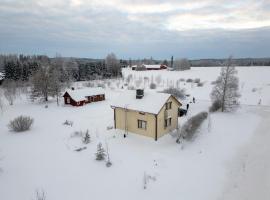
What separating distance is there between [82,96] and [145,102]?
1766cm

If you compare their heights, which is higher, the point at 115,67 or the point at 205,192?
the point at 115,67

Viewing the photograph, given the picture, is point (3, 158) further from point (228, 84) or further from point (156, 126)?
point (228, 84)

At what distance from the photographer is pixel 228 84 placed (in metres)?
29.0

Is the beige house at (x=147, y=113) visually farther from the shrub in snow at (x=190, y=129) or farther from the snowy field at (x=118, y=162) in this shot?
the shrub in snow at (x=190, y=129)

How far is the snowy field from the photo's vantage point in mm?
13289

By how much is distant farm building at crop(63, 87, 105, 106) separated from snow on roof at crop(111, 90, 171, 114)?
14.1 meters

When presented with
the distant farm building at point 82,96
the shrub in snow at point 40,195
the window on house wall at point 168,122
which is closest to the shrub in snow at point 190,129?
the window on house wall at point 168,122

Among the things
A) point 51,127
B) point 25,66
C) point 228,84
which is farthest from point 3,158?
point 25,66

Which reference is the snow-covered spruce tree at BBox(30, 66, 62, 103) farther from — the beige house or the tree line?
the beige house

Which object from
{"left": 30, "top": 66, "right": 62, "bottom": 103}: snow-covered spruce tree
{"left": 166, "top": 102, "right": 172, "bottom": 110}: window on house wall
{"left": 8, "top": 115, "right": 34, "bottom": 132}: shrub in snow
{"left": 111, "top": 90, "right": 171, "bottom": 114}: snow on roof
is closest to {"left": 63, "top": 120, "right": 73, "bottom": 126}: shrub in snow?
{"left": 8, "top": 115, "right": 34, "bottom": 132}: shrub in snow

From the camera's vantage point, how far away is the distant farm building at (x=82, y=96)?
34781 millimetres

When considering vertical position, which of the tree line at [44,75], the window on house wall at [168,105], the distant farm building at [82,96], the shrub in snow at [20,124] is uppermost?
the tree line at [44,75]

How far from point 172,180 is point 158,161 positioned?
7.84ft

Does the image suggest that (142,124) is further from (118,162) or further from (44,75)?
(44,75)
